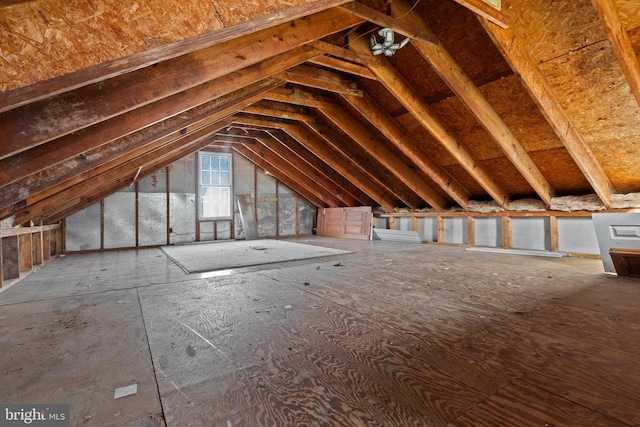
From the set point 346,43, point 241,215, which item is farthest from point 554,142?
point 241,215

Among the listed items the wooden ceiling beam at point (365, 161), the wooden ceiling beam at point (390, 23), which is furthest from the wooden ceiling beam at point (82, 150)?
the wooden ceiling beam at point (365, 161)

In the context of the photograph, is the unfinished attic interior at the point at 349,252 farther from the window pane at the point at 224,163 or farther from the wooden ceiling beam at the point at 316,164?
the window pane at the point at 224,163

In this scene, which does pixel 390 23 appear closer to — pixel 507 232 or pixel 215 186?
pixel 507 232

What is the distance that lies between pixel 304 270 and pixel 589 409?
117 inches

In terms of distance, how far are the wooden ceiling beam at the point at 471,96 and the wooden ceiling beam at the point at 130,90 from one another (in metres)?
1.19

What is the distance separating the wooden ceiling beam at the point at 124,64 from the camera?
35.1 inches

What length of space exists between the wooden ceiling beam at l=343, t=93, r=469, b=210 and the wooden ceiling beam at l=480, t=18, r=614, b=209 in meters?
1.94

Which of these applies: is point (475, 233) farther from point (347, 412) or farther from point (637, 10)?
point (347, 412)

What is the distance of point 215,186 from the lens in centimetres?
819

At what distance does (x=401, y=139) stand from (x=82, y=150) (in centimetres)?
416

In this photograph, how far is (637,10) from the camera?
2211 millimetres

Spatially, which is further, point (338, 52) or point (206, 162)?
point (206, 162)

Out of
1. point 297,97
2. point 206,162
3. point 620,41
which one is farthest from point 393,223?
point 206,162

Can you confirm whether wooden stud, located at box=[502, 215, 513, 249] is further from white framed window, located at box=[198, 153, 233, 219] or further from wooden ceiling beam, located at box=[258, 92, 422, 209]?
white framed window, located at box=[198, 153, 233, 219]
